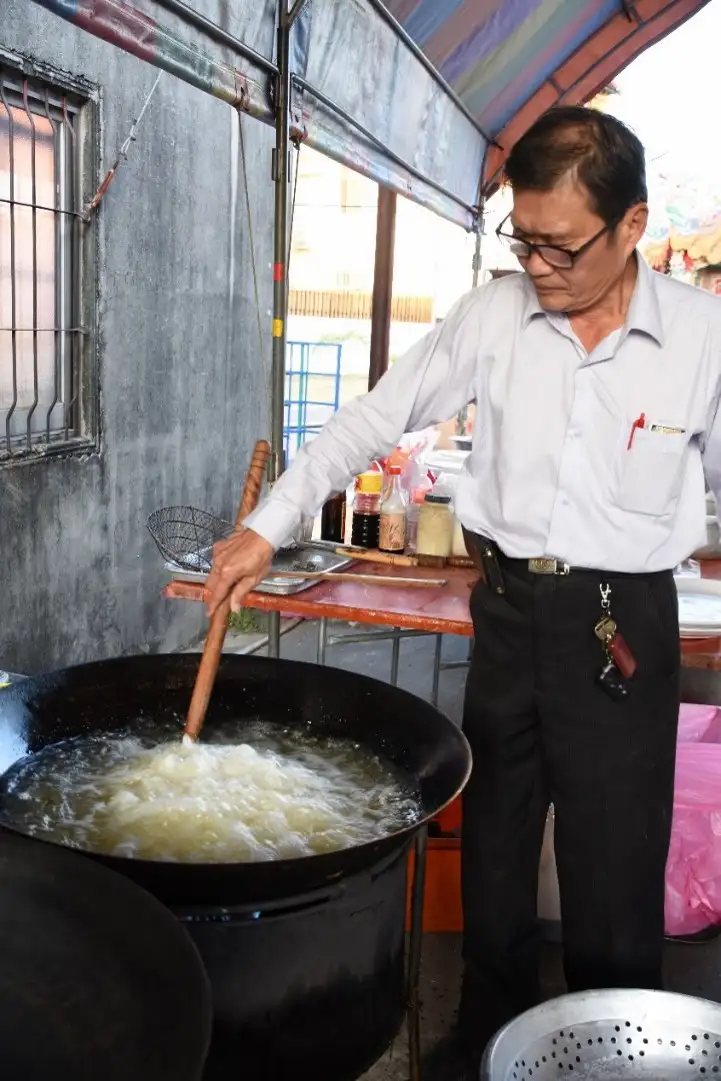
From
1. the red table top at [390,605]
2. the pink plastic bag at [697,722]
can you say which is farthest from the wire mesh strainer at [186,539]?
the pink plastic bag at [697,722]

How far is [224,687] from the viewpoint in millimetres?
2232

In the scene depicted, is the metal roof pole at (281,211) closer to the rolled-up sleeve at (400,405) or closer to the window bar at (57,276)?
the window bar at (57,276)

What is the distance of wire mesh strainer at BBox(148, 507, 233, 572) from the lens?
317 centimetres

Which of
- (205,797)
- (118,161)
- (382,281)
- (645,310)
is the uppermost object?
(118,161)

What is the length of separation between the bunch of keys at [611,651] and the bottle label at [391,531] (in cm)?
152

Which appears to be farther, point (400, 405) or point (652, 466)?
point (400, 405)

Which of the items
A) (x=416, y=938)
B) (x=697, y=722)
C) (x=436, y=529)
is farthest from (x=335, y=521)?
(x=416, y=938)

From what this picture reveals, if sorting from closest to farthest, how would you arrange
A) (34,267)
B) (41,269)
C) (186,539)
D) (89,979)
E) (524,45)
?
(89,979) → (186,539) → (34,267) → (41,269) → (524,45)

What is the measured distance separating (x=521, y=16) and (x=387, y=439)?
4.58m

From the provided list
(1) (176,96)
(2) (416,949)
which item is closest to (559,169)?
(2) (416,949)

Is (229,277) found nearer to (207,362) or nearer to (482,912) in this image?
(207,362)

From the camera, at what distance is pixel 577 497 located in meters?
2.08

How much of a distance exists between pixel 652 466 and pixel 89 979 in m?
1.44

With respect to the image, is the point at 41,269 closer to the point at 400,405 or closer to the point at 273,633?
the point at 273,633
